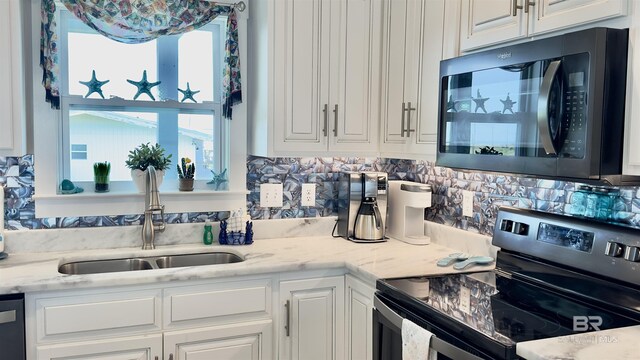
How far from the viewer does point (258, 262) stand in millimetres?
2344

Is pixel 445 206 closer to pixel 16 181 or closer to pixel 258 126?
pixel 258 126

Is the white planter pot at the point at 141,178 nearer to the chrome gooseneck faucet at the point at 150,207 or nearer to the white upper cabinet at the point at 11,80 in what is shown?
the chrome gooseneck faucet at the point at 150,207

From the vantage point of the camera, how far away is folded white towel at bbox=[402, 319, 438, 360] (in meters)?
1.66

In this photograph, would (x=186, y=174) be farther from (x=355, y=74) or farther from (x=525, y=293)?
(x=525, y=293)

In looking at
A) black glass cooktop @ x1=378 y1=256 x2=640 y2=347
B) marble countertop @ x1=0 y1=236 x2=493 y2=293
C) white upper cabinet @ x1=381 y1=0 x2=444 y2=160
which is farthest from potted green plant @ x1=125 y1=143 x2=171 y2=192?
black glass cooktop @ x1=378 y1=256 x2=640 y2=347

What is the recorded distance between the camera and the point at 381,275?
213 cm

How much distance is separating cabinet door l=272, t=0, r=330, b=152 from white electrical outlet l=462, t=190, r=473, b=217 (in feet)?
2.32

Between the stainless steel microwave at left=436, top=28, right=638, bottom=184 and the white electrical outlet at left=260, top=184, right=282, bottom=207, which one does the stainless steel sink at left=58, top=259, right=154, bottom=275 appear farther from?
the stainless steel microwave at left=436, top=28, right=638, bottom=184

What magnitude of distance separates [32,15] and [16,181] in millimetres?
729

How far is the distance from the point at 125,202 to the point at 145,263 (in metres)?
0.31

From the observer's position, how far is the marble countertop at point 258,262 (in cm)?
205

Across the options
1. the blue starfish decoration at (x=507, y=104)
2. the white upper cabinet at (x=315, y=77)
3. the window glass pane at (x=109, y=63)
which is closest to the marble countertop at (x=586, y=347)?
the blue starfish decoration at (x=507, y=104)

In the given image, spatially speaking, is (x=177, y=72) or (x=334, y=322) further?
(x=177, y=72)

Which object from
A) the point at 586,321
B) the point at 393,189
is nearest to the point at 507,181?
the point at 393,189
